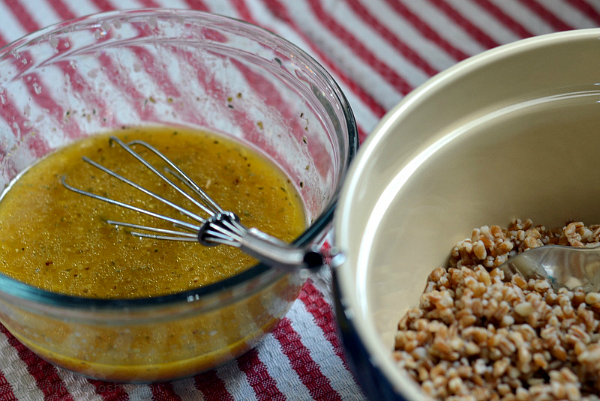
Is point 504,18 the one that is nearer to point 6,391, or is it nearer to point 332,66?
point 332,66

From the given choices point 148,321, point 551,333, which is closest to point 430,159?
point 551,333

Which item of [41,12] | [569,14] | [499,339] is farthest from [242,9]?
[499,339]

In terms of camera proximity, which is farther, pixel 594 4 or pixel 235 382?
pixel 594 4

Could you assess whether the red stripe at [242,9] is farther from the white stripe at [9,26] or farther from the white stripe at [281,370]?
the white stripe at [281,370]

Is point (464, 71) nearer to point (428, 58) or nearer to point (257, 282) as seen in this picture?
point (257, 282)

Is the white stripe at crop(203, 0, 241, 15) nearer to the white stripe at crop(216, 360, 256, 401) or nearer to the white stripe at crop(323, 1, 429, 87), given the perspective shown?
the white stripe at crop(323, 1, 429, 87)

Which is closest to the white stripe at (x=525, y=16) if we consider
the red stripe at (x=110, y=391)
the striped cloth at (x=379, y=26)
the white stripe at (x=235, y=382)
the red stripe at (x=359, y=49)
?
the striped cloth at (x=379, y=26)

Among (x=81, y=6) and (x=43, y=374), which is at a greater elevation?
(x=81, y=6)
